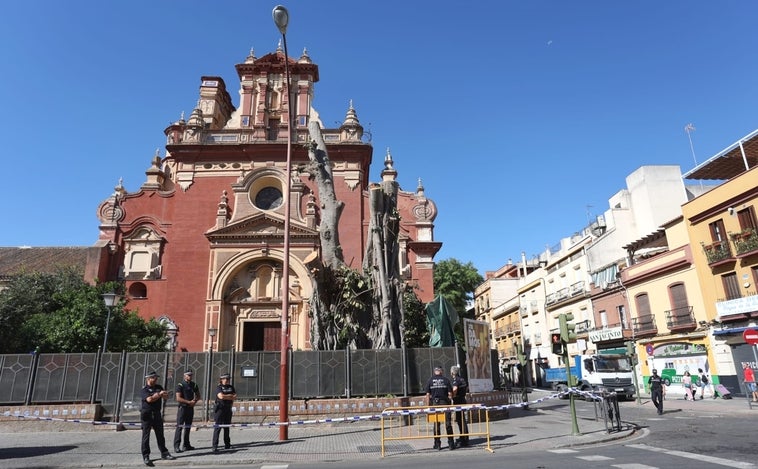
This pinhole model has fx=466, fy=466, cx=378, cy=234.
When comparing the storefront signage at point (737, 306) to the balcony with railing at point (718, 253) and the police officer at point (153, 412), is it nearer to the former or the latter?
the balcony with railing at point (718, 253)

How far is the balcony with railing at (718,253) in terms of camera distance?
21.2m

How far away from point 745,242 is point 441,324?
593 inches

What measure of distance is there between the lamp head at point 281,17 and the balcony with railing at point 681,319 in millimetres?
23354

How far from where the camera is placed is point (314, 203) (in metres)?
27.4

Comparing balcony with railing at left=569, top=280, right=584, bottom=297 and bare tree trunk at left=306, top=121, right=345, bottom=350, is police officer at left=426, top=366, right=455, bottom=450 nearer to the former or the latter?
bare tree trunk at left=306, top=121, right=345, bottom=350

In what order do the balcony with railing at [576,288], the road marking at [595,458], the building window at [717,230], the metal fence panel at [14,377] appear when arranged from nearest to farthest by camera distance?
the road marking at [595,458]
the metal fence panel at [14,377]
the building window at [717,230]
the balcony with railing at [576,288]

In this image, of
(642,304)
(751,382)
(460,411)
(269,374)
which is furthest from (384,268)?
(642,304)

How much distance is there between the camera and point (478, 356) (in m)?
14.1

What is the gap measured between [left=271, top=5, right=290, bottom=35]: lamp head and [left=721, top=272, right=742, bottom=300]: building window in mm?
22102

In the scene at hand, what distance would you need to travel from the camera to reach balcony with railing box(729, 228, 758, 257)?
1991 cm

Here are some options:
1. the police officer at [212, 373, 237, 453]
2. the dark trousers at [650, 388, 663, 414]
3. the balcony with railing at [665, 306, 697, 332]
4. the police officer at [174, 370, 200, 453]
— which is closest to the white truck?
the balcony with railing at [665, 306, 697, 332]

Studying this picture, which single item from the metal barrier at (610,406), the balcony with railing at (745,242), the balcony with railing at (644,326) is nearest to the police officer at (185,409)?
the metal barrier at (610,406)

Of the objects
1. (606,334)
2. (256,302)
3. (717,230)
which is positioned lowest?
(606,334)

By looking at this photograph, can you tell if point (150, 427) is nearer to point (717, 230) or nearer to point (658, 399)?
point (658, 399)
